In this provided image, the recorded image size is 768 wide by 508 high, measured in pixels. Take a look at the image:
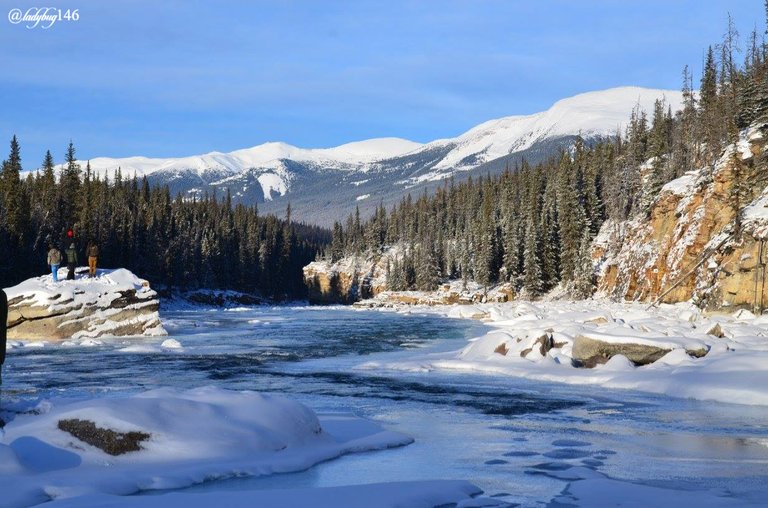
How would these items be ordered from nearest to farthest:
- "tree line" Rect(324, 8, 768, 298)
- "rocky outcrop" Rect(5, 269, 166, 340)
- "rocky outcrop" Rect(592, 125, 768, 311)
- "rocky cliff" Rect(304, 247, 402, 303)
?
"rocky outcrop" Rect(5, 269, 166, 340) < "rocky outcrop" Rect(592, 125, 768, 311) < "tree line" Rect(324, 8, 768, 298) < "rocky cliff" Rect(304, 247, 402, 303)

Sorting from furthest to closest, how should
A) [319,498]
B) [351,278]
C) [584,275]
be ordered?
[351,278] → [584,275] → [319,498]

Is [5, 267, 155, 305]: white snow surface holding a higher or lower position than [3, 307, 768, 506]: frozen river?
higher

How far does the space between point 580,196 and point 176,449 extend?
94416 mm

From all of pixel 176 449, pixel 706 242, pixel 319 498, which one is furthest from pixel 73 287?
pixel 706 242

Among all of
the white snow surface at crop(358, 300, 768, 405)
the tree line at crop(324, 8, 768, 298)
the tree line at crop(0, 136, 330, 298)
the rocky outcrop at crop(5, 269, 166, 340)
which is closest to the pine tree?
the tree line at crop(324, 8, 768, 298)

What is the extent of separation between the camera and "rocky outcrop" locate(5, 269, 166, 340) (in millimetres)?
30500

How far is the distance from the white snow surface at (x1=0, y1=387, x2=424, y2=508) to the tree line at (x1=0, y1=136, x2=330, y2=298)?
2756 inches

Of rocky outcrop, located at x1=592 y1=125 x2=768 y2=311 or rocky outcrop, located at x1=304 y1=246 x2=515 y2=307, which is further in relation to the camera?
rocky outcrop, located at x1=304 y1=246 x2=515 y2=307

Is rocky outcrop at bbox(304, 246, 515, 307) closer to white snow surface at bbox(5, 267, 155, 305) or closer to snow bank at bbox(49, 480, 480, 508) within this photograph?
white snow surface at bbox(5, 267, 155, 305)

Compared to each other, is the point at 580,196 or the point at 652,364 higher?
the point at 580,196

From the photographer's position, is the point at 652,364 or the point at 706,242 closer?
the point at 652,364

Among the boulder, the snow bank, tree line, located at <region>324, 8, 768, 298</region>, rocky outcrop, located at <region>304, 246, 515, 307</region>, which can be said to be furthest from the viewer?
rocky outcrop, located at <region>304, 246, 515, 307</region>

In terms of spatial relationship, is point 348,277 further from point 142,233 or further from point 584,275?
point 584,275

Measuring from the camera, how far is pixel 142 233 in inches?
4171
